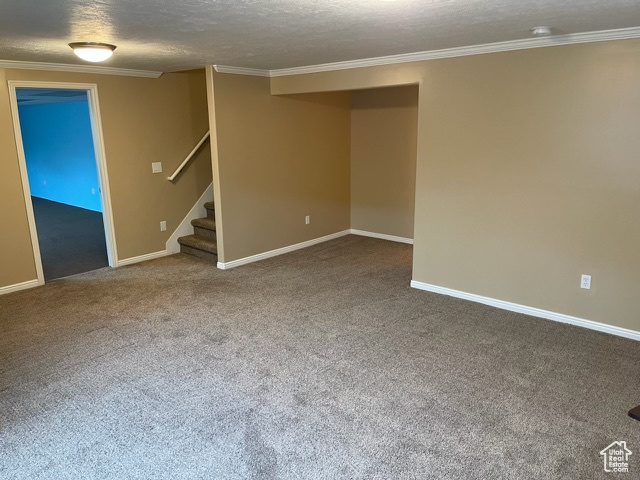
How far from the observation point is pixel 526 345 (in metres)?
3.33

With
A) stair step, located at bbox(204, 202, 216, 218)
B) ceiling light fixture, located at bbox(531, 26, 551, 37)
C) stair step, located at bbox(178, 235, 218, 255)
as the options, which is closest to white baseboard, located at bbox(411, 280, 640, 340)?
ceiling light fixture, located at bbox(531, 26, 551, 37)

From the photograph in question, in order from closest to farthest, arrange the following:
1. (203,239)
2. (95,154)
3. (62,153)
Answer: (95,154) → (203,239) → (62,153)

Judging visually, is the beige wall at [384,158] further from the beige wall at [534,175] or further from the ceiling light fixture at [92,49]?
the ceiling light fixture at [92,49]

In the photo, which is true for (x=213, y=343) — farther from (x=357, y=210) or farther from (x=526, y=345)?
(x=357, y=210)

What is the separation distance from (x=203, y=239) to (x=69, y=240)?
7.24ft

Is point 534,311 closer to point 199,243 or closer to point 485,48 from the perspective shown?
point 485,48

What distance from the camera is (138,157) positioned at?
530 centimetres

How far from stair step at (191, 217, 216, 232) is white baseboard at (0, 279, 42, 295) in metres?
1.87

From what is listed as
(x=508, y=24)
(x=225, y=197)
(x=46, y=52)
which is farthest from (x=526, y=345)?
(x=46, y=52)

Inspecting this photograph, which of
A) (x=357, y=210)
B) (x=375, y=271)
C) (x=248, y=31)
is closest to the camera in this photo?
(x=248, y=31)

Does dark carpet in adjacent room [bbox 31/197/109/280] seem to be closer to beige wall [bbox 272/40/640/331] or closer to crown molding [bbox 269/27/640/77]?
crown molding [bbox 269/27/640/77]

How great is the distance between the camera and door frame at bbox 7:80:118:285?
4352 millimetres

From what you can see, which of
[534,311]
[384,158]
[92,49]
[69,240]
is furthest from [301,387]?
[69,240]

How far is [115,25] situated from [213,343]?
2223mm
